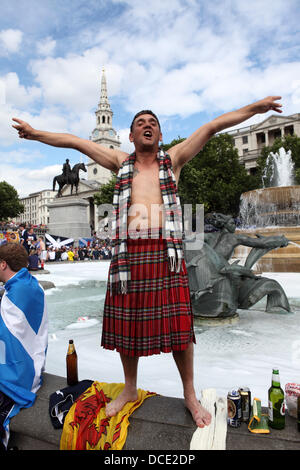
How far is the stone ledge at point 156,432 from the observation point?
1724 mm

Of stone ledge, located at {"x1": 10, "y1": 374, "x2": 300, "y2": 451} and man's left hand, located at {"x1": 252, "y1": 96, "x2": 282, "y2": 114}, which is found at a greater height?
man's left hand, located at {"x1": 252, "y1": 96, "x2": 282, "y2": 114}

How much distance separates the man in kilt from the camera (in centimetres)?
199

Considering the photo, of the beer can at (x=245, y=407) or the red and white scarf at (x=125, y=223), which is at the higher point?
the red and white scarf at (x=125, y=223)

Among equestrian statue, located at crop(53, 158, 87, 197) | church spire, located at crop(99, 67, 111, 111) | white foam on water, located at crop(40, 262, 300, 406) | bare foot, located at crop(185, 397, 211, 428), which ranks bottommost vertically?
white foam on water, located at crop(40, 262, 300, 406)

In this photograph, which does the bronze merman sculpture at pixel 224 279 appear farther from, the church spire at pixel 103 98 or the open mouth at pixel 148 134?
the church spire at pixel 103 98

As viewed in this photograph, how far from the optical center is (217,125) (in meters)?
2.19

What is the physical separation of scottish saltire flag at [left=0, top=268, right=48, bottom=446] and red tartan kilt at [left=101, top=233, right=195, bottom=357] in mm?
653

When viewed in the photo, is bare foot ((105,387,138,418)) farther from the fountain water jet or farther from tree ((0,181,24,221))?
tree ((0,181,24,221))

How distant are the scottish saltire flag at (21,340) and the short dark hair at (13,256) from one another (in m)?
0.07

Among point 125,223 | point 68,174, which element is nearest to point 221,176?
point 68,174

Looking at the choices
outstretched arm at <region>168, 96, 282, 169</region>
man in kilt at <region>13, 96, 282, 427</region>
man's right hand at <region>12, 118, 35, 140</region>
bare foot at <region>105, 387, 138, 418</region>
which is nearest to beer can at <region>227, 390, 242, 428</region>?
man in kilt at <region>13, 96, 282, 427</region>

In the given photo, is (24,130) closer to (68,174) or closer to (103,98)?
(68,174)

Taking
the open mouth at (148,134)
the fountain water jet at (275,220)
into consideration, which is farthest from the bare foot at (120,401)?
the fountain water jet at (275,220)
